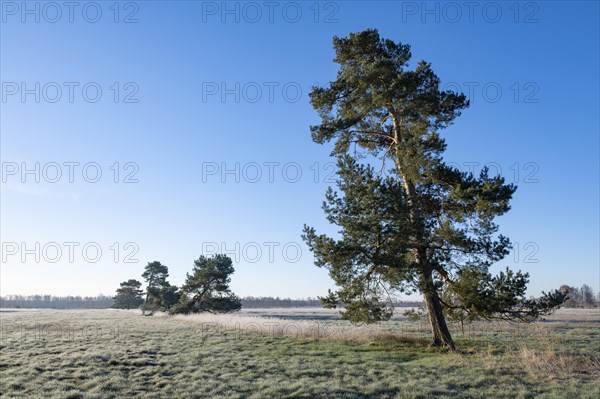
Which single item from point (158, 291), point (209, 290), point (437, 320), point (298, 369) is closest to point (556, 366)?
point (437, 320)

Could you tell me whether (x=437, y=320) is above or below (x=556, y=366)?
above

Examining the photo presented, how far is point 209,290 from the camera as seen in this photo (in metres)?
51.6

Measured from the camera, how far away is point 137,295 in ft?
293

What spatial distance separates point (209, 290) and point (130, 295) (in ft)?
151

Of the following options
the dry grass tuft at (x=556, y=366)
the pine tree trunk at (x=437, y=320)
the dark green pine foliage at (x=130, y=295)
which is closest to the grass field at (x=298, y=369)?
the dry grass tuft at (x=556, y=366)

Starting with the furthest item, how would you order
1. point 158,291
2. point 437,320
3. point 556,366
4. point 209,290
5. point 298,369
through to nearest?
point 158,291
point 209,290
point 437,320
point 298,369
point 556,366

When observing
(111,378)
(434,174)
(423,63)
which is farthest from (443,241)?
(111,378)

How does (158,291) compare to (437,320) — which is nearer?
(437,320)

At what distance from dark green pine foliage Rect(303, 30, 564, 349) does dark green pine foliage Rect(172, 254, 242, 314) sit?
116ft

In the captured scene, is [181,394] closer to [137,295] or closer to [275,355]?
[275,355]

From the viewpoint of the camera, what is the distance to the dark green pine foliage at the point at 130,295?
88.4 metres

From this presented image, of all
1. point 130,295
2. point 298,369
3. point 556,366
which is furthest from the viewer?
point 130,295

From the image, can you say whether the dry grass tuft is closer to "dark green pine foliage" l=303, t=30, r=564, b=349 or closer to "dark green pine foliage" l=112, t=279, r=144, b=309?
"dark green pine foliage" l=303, t=30, r=564, b=349

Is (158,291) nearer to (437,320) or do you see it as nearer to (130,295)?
(130,295)
